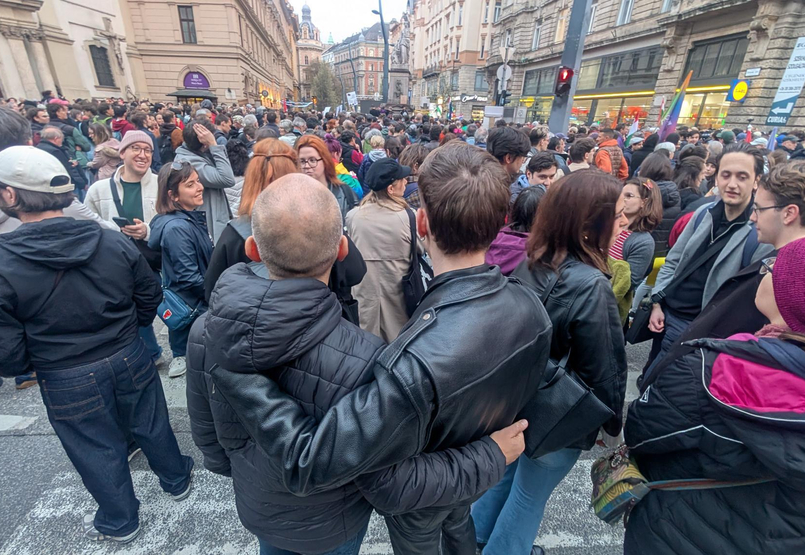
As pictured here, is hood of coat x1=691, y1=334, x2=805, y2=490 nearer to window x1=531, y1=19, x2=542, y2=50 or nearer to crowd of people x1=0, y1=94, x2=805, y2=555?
crowd of people x1=0, y1=94, x2=805, y2=555

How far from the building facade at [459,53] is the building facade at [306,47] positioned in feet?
134

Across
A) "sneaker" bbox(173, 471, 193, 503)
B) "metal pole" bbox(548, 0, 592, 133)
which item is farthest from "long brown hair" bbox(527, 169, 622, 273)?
"metal pole" bbox(548, 0, 592, 133)

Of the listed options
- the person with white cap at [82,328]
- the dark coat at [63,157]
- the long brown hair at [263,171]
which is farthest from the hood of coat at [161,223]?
the dark coat at [63,157]

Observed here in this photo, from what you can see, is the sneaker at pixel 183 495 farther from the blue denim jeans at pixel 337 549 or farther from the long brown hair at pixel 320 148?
→ the long brown hair at pixel 320 148

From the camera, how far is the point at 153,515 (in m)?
2.34

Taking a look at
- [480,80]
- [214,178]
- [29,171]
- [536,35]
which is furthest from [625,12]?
Result: [29,171]

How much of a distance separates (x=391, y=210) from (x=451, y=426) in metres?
1.89

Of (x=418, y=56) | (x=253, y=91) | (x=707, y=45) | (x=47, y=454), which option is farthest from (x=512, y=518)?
(x=418, y=56)

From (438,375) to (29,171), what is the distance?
208 centimetres

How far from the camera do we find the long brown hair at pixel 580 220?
1.60 m

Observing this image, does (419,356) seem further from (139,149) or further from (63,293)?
(139,149)

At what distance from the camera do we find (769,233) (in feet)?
6.89

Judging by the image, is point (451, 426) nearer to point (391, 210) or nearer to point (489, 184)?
point (489, 184)

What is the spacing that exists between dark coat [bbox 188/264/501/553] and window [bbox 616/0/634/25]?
30.7 meters
